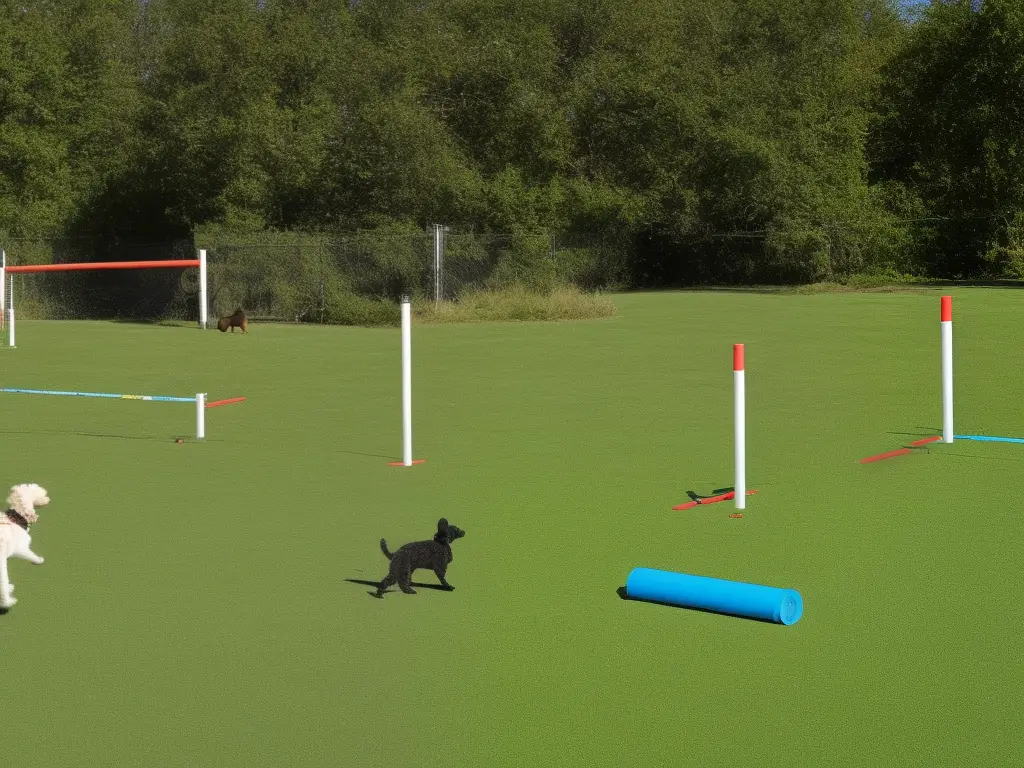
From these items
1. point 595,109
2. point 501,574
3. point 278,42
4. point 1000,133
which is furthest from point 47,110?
point 501,574

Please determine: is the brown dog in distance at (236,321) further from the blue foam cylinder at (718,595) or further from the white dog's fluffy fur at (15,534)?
the blue foam cylinder at (718,595)

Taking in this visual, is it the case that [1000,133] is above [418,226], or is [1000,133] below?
above

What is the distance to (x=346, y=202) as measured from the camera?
39438 mm

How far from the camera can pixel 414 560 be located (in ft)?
22.7

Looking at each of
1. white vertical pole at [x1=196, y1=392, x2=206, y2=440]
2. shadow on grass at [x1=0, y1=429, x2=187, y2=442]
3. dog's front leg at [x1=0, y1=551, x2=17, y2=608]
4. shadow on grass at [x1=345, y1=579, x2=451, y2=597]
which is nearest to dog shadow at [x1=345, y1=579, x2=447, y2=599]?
shadow on grass at [x1=345, y1=579, x2=451, y2=597]

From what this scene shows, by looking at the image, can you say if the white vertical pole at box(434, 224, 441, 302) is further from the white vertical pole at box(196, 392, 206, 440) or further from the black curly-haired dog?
the black curly-haired dog

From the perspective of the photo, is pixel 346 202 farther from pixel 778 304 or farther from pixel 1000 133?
pixel 1000 133

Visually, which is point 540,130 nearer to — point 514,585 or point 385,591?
point 514,585

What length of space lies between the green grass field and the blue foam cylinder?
10 centimetres

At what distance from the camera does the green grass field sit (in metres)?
5.08

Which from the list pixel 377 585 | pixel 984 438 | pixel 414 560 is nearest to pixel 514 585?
pixel 414 560

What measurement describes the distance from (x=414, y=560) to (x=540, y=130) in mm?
38888

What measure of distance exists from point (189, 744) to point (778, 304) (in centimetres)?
3173

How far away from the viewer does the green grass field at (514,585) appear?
508cm
